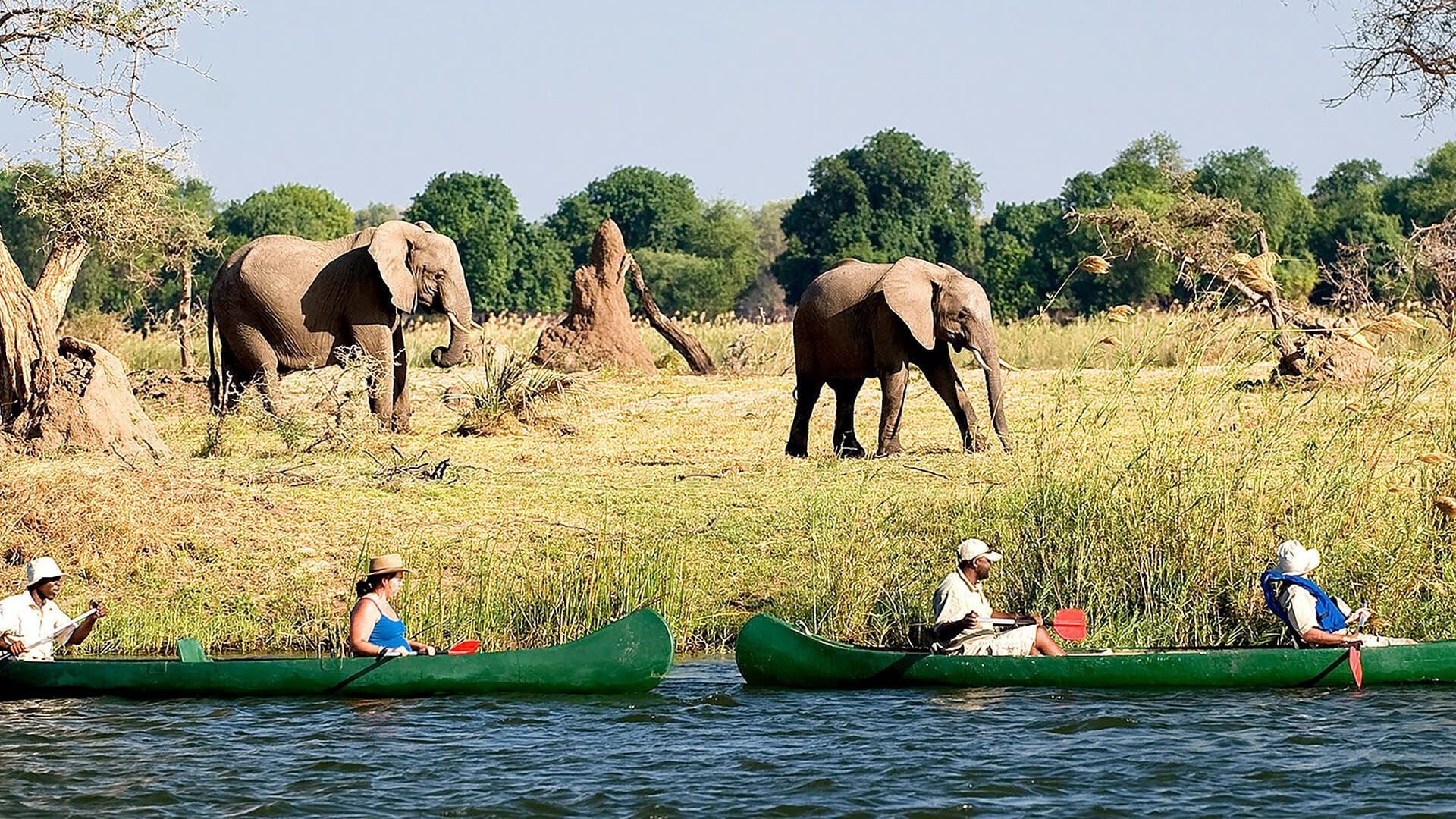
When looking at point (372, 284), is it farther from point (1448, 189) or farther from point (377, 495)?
point (1448, 189)

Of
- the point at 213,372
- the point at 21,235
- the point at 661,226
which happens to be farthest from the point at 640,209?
the point at 213,372

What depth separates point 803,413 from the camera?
1836 cm

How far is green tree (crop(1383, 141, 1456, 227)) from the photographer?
183 feet

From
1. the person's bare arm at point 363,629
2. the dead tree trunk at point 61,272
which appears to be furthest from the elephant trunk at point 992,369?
the dead tree trunk at point 61,272

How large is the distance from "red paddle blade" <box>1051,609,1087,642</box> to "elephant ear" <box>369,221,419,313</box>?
9532 millimetres

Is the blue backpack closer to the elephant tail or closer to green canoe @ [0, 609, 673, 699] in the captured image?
green canoe @ [0, 609, 673, 699]

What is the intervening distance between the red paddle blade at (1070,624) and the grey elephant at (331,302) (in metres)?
9.43

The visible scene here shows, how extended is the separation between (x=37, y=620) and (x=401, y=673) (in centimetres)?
213

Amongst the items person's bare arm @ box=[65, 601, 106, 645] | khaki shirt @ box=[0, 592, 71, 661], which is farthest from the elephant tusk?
khaki shirt @ box=[0, 592, 71, 661]

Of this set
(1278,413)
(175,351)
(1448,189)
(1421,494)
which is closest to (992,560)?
(1278,413)

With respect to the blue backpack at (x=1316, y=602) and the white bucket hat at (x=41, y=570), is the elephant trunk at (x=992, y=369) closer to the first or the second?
the blue backpack at (x=1316, y=602)

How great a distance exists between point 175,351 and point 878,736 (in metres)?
21.5

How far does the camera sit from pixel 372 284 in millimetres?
19500

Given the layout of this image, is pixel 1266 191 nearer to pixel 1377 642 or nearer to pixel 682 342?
pixel 682 342
